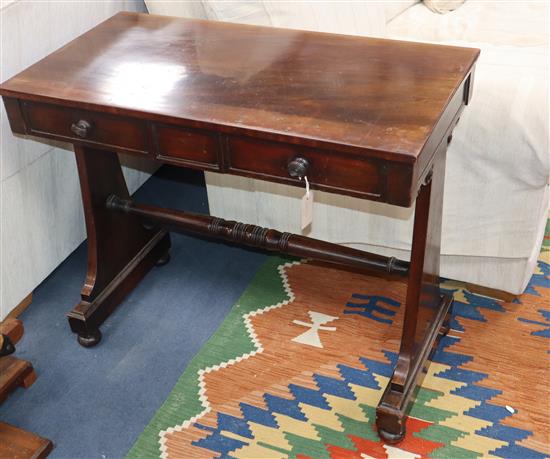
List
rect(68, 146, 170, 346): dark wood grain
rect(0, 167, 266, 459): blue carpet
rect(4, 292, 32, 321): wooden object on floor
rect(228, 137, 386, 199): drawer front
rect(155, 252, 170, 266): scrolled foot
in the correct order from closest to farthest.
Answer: rect(228, 137, 386, 199): drawer front, rect(0, 167, 266, 459): blue carpet, rect(68, 146, 170, 346): dark wood grain, rect(4, 292, 32, 321): wooden object on floor, rect(155, 252, 170, 266): scrolled foot

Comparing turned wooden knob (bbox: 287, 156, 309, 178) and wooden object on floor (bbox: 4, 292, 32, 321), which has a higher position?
turned wooden knob (bbox: 287, 156, 309, 178)

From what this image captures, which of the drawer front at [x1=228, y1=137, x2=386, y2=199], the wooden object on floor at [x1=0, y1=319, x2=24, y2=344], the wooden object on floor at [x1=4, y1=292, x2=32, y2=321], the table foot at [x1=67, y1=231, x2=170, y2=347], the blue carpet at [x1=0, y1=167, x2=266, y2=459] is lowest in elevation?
the blue carpet at [x1=0, y1=167, x2=266, y2=459]

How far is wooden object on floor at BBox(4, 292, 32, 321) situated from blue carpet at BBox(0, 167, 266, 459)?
16mm

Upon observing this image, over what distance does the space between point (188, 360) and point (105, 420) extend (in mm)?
250

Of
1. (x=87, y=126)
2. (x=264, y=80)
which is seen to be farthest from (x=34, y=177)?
(x=264, y=80)

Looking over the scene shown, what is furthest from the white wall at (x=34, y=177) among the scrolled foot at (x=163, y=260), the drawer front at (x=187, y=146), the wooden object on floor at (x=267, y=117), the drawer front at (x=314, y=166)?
the drawer front at (x=314, y=166)

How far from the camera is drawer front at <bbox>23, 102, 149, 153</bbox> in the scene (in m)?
1.50

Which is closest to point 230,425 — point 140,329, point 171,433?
point 171,433

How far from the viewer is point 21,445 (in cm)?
160

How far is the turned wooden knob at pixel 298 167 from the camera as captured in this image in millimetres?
1354

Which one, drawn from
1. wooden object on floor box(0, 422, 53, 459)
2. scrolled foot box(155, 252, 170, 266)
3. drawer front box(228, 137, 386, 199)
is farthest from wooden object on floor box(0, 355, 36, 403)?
drawer front box(228, 137, 386, 199)

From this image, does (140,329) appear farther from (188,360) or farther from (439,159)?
(439,159)

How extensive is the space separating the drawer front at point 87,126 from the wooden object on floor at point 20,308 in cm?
57

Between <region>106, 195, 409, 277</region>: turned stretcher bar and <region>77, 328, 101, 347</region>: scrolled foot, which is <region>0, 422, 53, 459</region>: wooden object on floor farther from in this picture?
<region>106, 195, 409, 277</region>: turned stretcher bar
